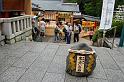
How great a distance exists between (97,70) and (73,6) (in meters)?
24.5

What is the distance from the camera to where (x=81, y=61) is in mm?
4598

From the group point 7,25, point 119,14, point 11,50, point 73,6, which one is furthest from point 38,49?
point 73,6

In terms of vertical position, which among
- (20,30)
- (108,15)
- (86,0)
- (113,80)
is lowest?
(113,80)

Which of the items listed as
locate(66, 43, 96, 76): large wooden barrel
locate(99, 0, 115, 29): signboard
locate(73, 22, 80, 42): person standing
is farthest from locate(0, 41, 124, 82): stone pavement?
locate(73, 22, 80, 42): person standing

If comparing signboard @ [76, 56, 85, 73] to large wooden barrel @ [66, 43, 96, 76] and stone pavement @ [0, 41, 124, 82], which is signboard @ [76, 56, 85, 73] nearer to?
large wooden barrel @ [66, 43, 96, 76]

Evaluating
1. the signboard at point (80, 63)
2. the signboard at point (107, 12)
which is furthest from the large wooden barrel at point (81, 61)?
the signboard at point (107, 12)

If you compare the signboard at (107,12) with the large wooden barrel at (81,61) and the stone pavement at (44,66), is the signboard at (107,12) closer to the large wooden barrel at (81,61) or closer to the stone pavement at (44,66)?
the stone pavement at (44,66)

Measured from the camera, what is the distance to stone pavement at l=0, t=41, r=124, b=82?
4.50 metres

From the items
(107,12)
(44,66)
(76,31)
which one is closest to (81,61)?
(44,66)

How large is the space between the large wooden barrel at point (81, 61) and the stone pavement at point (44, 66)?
166mm

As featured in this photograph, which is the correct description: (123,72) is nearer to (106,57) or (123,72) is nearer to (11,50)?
(106,57)

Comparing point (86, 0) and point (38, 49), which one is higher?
point (86, 0)

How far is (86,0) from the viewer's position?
37000 millimetres

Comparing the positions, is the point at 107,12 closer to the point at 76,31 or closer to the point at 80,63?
the point at 76,31
